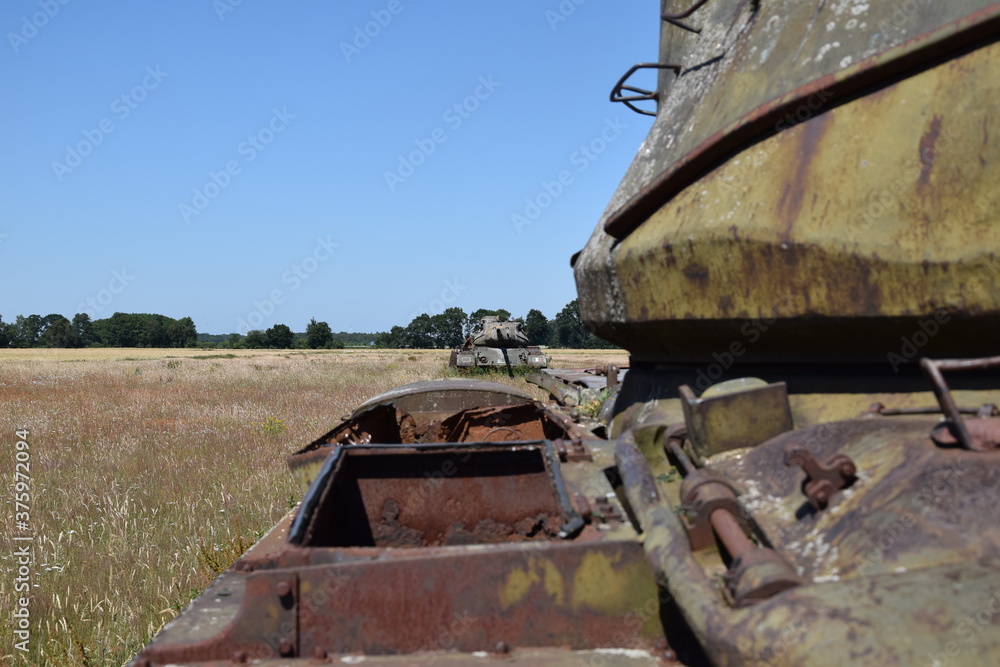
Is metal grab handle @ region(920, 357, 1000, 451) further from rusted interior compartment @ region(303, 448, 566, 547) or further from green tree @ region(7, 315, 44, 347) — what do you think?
green tree @ region(7, 315, 44, 347)

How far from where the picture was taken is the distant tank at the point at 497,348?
19953 millimetres

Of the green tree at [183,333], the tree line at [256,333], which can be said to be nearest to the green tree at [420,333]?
the tree line at [256,333]

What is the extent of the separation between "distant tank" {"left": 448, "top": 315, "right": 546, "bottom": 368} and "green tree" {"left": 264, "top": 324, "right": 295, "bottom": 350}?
6641 cm

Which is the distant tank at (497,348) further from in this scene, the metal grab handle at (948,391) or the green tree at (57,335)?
the green tree at (57,335)

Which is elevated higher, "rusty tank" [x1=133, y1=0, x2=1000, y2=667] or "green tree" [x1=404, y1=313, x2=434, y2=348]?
"green tree" [x1=404, y1=313, x2=434, y2=348]

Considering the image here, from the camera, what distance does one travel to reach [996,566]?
→ 4.44ft

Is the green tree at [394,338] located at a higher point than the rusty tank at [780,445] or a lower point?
higher

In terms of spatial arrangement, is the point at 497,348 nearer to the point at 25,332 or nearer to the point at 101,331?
the point at 25,332

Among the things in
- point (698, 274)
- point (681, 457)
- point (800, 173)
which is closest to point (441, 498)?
point (681, 457)

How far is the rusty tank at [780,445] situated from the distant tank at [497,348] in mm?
16619

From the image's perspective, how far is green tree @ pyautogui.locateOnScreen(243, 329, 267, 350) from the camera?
289 ft

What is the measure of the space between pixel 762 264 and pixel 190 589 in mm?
3673

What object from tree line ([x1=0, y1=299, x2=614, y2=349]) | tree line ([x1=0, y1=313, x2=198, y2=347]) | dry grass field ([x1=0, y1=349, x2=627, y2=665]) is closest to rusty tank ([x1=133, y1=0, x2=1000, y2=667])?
dry grass field ([x1=0, y1=349, x2=627, y2=665])

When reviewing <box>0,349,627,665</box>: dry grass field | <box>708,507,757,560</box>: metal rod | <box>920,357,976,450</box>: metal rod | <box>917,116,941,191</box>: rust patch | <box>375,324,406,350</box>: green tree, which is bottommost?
<box>0,349,627,665</box>: dry grass field
